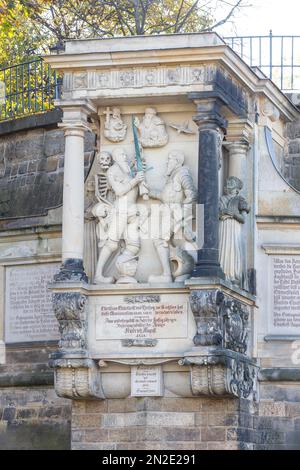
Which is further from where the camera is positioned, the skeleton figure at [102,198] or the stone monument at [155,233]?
the skeleton figure at [102,198]

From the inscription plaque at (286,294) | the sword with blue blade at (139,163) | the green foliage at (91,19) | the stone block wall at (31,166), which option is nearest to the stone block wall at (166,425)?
the inscription plaque at (286,294)

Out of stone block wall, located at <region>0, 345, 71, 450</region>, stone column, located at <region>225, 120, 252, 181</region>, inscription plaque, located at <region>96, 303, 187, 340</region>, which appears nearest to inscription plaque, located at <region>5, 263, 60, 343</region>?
stone block wall, located at <region>0, 345, 71, 450</region>

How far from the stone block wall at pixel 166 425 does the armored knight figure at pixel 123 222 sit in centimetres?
156

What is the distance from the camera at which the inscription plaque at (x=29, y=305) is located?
24188 mm

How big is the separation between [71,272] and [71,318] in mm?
566

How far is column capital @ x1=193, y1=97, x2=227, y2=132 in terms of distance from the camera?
72.1 feet

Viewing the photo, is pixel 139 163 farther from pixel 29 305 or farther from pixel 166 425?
pixel 166 425

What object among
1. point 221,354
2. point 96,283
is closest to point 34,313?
point 96,283

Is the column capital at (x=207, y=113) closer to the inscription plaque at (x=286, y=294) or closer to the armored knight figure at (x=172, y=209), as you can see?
the armored knight figure at (x=172, y=209)

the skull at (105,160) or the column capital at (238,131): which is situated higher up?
the column capital at (238,131)

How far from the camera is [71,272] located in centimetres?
2225

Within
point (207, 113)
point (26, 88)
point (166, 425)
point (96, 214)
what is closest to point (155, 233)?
point (96, 214)
